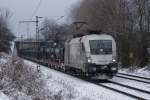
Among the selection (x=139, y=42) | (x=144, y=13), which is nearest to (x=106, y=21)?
(x=144, y=13)

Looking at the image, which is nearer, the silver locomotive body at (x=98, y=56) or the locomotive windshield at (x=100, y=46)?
the silver locomotive body at (x=98, y=56)

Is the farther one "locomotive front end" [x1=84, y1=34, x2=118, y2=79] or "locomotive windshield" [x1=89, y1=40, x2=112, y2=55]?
"locomotive windshield" [x1=89, y1=40, x2=112, y2=55]

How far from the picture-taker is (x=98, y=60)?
75.5 ft

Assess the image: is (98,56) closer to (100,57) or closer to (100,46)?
(100,57)

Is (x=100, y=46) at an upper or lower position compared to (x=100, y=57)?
upper

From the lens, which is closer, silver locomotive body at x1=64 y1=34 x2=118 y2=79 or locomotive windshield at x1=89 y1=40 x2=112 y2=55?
silver locomotive body at x1=64 y1=34 x2=118 y2=79

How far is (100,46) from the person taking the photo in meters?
23.6

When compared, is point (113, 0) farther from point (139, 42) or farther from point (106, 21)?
point (139, 42)

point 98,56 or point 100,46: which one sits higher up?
point 100,46

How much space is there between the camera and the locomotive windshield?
918 inches

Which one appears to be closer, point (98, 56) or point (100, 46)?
point (98, 56)

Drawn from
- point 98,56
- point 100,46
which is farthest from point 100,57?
point 100,46

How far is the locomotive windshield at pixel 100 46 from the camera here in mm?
23312

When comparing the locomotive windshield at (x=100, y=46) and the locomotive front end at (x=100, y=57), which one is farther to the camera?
the locomotive windshield at (x=100, y=46)
